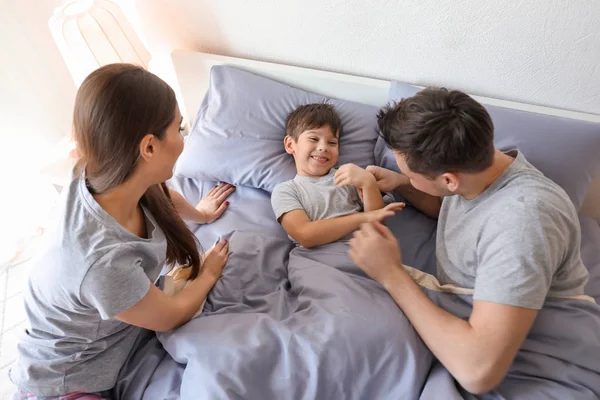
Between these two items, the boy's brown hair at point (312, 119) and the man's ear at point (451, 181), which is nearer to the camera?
the man's ear at point (451, 181)

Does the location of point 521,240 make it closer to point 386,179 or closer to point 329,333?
point 329,333

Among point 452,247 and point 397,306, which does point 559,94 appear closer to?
point 452,247

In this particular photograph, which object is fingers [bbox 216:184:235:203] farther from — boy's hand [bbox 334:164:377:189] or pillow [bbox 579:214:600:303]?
pillow [bbox 579:214:600:303]

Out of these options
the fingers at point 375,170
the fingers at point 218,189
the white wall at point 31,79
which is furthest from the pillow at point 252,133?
the white wall at point 31,79

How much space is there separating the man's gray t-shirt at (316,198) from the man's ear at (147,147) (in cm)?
53

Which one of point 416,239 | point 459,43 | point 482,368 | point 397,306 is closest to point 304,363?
point 397,306

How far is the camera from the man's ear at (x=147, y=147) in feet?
3.06

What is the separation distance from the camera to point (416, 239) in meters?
1.39

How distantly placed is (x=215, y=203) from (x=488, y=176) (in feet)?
3.14

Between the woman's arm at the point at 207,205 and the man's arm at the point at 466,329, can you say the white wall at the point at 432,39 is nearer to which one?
the woman's arm at the point at 207,205

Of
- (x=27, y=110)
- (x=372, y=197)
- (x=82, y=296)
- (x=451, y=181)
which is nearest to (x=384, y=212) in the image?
(x=372, y=197)

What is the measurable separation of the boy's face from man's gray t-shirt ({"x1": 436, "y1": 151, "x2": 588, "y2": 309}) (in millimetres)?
549

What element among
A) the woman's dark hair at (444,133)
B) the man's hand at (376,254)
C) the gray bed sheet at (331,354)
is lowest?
the gray bed sheet at (331,354)

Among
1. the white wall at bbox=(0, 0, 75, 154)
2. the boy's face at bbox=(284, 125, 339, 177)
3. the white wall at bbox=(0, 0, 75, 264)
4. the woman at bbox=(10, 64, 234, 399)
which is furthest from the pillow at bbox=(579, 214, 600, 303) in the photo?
the white wall at bbox=(0, 0, 75, 154)
